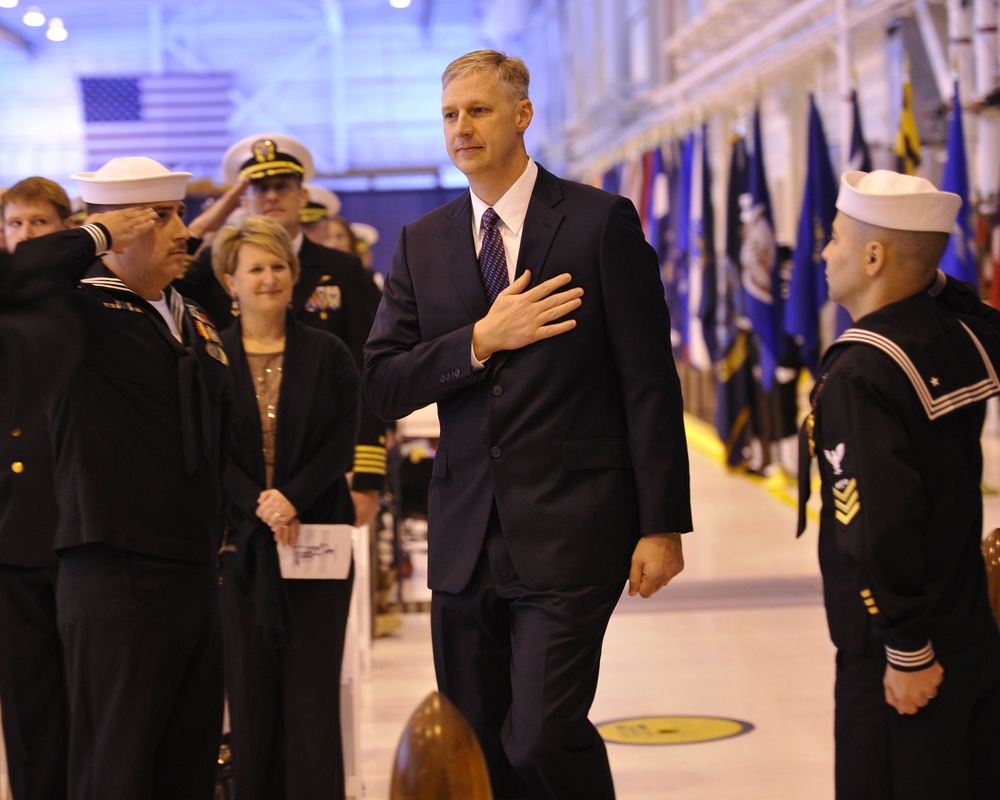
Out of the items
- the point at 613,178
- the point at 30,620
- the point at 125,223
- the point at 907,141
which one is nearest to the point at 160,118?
the point at 613,178

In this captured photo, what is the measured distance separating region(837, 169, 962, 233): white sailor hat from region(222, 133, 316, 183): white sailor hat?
2247 mm

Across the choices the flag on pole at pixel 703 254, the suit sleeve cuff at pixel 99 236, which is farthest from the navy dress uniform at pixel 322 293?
the flag on pole at pixel 703 254

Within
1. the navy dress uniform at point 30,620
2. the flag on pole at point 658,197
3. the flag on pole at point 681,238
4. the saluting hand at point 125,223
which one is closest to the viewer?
the saluting hand at point 125,223

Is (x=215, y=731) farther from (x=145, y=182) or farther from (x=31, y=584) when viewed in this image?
(x=145, y=182)

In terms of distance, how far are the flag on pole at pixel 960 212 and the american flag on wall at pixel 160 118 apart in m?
13.4

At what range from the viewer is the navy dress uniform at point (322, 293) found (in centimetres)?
411

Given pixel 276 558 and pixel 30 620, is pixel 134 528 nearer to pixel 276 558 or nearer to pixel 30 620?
pixel 30 620

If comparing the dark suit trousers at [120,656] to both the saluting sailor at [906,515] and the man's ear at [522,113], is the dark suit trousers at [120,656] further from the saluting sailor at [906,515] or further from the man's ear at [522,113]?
the saluting sailor at [906,515]

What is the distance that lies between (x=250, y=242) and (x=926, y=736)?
2210mm

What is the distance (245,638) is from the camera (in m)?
3.47

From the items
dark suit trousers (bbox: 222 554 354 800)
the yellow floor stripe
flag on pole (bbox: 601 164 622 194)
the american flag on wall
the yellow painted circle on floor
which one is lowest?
the yellow painted circle on floor

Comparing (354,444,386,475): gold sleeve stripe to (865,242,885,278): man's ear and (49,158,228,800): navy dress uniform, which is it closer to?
(49,158,228,800): navy dress uniform

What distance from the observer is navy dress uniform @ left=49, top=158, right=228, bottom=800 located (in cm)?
262

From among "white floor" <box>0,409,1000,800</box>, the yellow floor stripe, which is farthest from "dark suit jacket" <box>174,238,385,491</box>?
the yellow floor stripe
